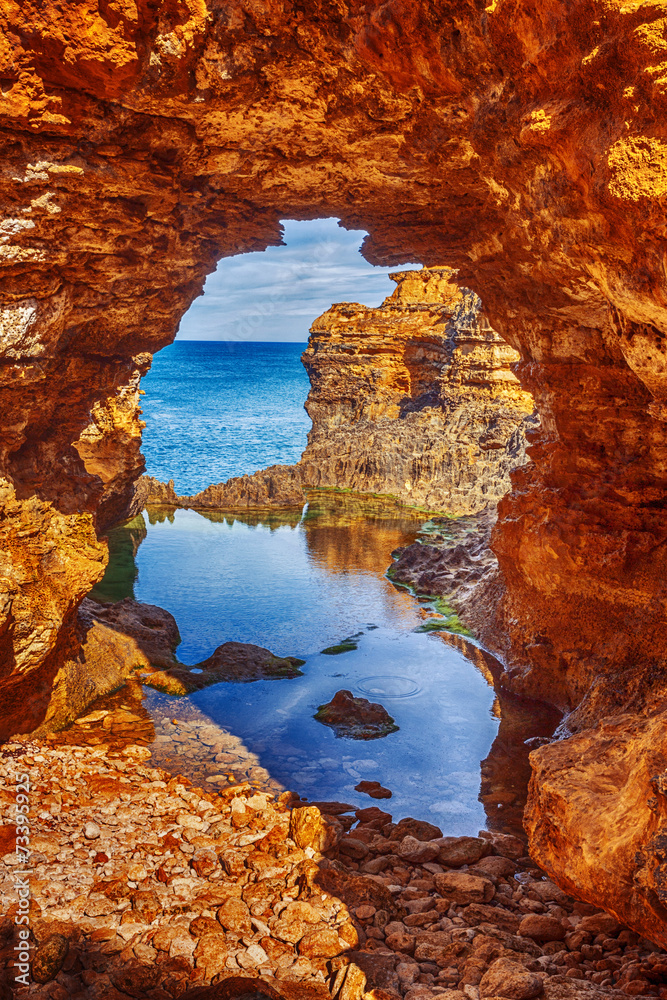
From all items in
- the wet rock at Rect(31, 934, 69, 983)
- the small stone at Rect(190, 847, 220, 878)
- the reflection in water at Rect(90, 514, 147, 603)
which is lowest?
the small stone at Rect(190, 847, 220, 878)

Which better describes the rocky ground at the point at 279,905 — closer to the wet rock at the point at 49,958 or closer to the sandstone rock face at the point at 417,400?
the wet rock at the point at 49,958

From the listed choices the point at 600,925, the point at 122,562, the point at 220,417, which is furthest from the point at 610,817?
the point at 220,417

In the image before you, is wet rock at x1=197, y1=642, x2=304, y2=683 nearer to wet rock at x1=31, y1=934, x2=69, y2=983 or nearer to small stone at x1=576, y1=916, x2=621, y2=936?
wet rock at x1=31, y1=934, x2=69, y2=983

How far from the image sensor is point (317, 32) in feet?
17.1

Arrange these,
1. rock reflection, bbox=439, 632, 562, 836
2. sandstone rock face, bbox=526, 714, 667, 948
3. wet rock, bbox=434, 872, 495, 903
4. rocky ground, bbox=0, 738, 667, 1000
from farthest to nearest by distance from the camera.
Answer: rock reflection, bbox=439, 632, 562, 836
wet rock, bbox=434, 872, 495, 903
rocky ground, bbox=0, 738, 667, 1000
sandstone rock face, bbox=526, 714, 667, 948

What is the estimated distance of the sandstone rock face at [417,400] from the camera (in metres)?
23.3

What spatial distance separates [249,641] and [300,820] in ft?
19.1

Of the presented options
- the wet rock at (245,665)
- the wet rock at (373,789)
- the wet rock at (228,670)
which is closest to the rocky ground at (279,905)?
the wet rock at (373,789)

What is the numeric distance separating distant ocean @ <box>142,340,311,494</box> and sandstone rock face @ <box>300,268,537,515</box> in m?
10.0

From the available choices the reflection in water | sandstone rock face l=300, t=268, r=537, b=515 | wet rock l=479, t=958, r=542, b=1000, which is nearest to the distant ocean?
sandstone rock face l=300, t=268, r=537, b=515

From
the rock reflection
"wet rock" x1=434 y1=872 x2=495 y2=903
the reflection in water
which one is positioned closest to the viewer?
"wet rock" x1=434 y1=872 x2=495 y2=903

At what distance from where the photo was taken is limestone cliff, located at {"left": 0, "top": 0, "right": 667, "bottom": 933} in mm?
3975

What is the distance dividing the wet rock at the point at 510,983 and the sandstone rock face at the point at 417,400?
1770cm

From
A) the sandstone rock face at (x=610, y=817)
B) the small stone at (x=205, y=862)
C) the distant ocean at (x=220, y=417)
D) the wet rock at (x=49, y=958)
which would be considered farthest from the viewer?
the distant ocean at (x=220, y=417)
